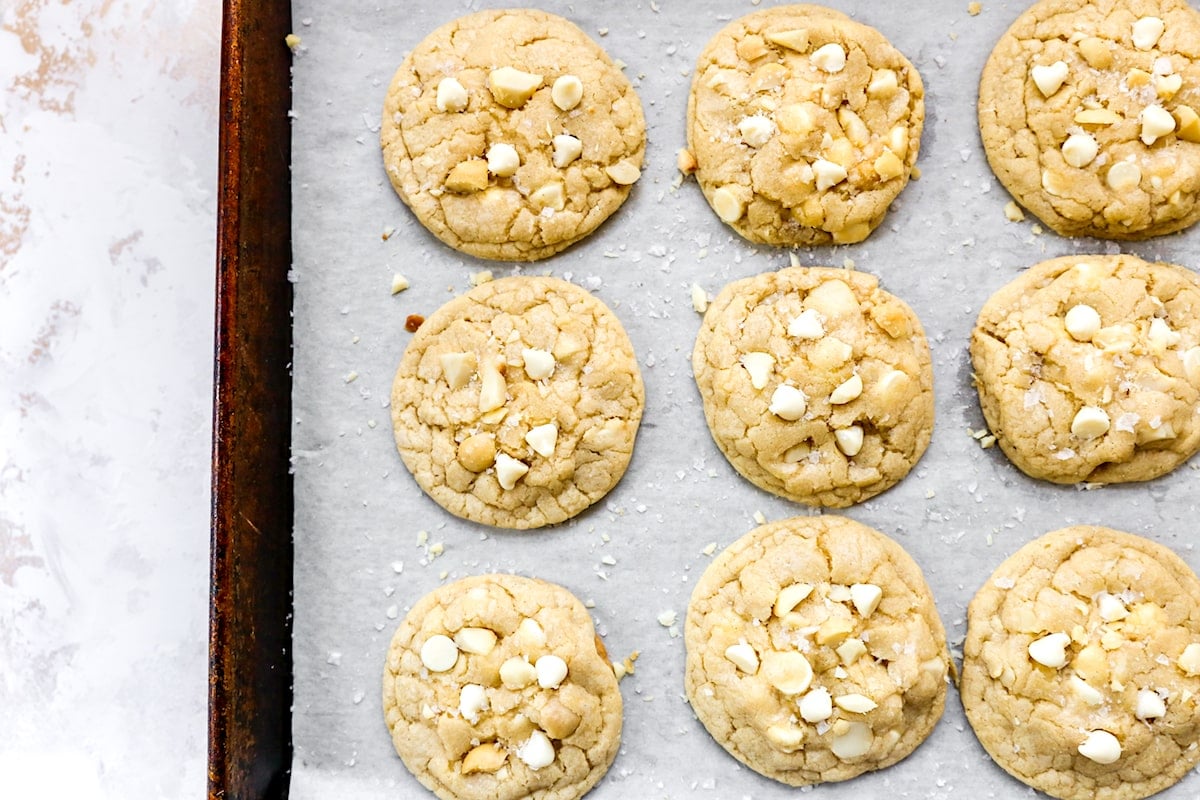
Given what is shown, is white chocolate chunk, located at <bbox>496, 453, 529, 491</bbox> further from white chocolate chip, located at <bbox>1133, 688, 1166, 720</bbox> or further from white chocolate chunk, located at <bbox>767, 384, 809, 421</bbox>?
white chocolate chip, located at <bbox>1133, 688, 1166, 720</bbox>

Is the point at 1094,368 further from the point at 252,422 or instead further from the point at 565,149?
the point at 252,422

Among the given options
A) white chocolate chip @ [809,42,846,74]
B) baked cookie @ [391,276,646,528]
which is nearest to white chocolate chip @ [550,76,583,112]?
baked cookie @ [391,276,646,528]

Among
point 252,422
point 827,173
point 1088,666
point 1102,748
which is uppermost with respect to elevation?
point 827,173

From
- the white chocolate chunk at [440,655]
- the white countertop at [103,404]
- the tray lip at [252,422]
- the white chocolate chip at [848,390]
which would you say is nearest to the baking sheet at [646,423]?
the tray lip at [252,422]

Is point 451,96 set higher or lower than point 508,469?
higher

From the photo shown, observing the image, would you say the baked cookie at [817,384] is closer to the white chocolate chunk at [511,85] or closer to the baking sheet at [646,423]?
the baking sheet at [646,423]

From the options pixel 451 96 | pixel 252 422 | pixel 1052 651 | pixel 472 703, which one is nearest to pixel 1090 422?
pixel 1052 651
